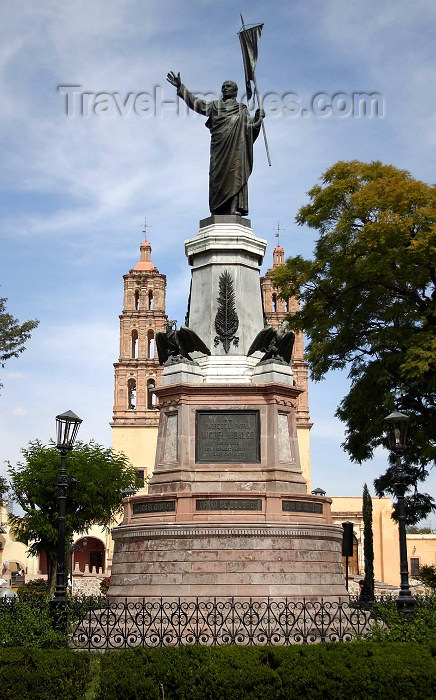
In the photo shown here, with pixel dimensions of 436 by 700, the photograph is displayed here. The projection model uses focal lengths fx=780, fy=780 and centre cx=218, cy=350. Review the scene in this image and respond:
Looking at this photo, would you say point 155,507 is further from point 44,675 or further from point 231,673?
point 231,673

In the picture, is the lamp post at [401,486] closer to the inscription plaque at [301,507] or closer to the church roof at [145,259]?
the inscription plaque at [301,507]

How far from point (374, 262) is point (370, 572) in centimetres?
2144

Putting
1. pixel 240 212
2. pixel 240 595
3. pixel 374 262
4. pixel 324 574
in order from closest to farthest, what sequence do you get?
pixel 240 595
pixel 324 574
pixel 240 212
pixel 374 262

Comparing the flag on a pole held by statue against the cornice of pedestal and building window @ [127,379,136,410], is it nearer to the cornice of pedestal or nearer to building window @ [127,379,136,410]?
the cornice of pedestal

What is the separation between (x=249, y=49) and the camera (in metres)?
19.5

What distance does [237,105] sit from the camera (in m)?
18.9

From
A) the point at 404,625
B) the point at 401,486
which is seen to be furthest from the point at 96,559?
the point at 404,625

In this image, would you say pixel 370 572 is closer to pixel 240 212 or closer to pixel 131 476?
pixel 131 476

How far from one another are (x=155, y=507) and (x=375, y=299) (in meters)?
14.7

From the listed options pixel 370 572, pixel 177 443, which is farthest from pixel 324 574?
pixel 370 572

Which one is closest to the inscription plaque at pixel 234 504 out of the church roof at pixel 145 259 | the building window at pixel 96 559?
the building window at pixel 96 559

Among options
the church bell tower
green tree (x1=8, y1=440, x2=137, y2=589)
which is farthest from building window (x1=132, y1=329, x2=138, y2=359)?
green tree (x1=8, y1=440, x2=137, y2=589)

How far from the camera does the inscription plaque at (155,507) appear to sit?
14.5 meters

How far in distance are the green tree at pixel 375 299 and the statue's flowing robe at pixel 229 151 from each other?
753cm
